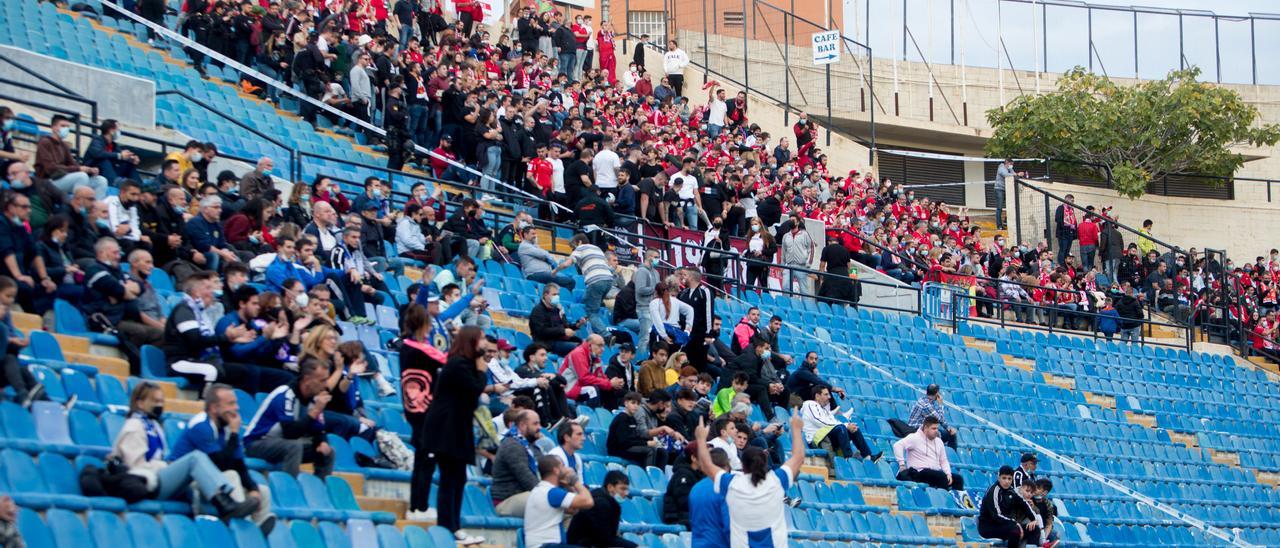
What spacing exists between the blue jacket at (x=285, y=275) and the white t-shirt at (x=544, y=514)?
119 inches

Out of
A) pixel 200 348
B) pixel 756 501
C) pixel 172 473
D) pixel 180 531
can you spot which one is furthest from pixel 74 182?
pixel 756 501

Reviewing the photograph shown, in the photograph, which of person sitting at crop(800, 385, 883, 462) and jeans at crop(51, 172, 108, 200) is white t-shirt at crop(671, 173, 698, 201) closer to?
person sitting at crop(800, 385, 883, 462)

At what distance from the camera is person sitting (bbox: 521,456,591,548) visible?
10062mm

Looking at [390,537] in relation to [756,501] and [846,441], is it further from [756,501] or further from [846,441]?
[846,441]

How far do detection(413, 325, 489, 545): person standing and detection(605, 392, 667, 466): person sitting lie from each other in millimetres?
3061

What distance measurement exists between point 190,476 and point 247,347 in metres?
2.15

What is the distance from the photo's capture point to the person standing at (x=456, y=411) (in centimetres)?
948

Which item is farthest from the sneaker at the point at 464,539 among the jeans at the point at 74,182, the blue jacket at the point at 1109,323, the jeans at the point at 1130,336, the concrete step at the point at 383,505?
the jeans at the point at 1130,336

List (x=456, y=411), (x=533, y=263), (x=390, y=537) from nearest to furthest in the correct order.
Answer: (x=390, y=537) → (x=456, y=411) → (x=533, y=263)

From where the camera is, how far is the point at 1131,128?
33.1 metres

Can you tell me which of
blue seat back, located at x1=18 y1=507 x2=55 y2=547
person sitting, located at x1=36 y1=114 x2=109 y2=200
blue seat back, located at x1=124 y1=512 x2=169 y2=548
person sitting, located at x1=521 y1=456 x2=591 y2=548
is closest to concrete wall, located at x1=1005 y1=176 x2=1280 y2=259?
person sitting, located at x1=36 y1=114 x2=109 y2=200

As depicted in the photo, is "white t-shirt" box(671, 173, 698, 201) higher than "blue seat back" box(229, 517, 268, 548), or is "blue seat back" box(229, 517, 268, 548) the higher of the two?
"white t-shirt" box(671, 173, 698, 201)

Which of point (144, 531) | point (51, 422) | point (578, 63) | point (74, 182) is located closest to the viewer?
point (144, 531)

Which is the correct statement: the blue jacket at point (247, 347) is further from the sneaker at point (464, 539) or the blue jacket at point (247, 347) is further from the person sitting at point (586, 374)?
the person sitting at point (586, 374)
